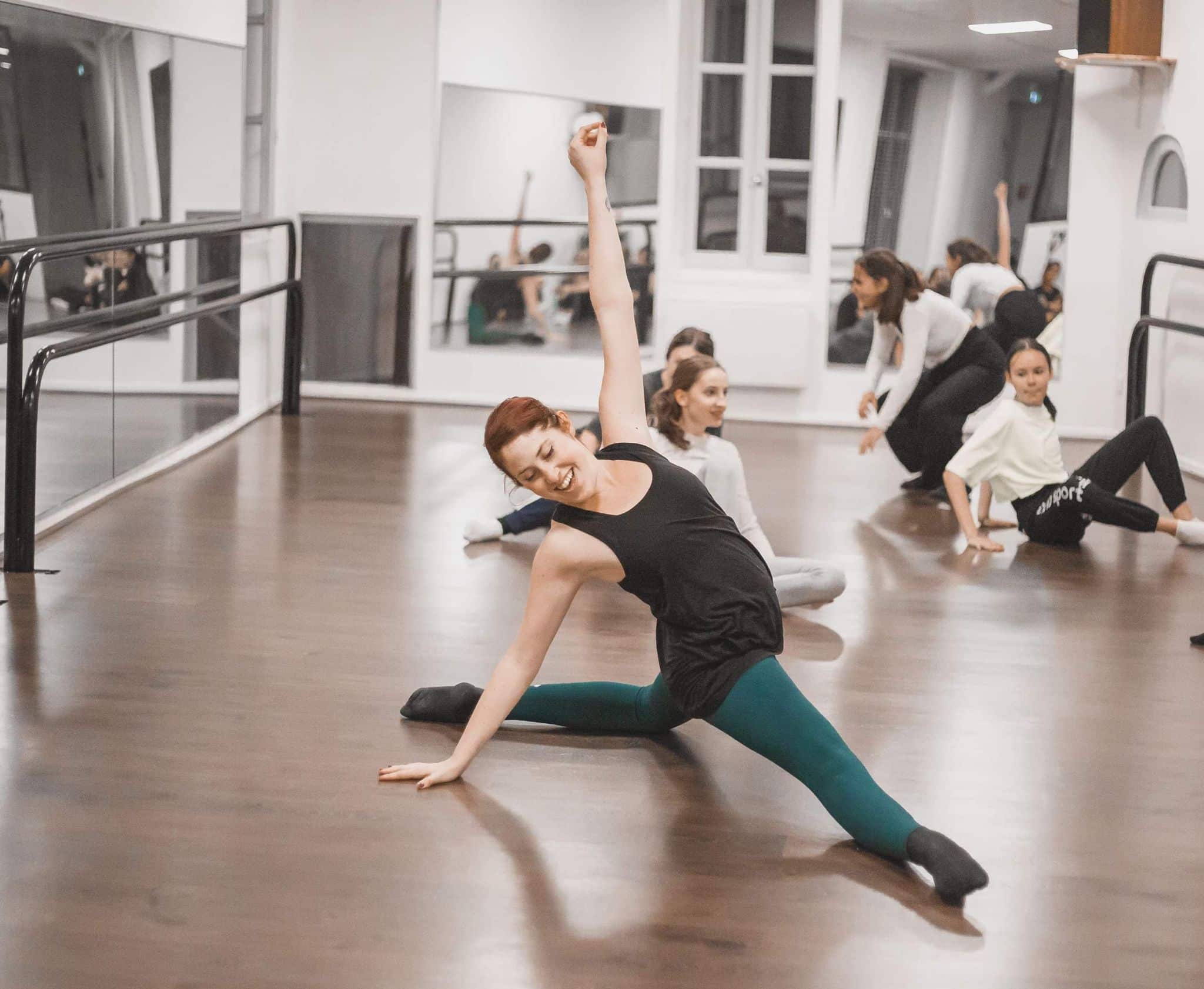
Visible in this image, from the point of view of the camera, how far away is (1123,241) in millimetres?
7688

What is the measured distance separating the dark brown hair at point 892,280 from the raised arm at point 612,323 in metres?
3.06

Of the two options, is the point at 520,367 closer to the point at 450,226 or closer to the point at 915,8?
the point at 450,226

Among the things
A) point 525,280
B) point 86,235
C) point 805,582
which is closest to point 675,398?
point 805,582

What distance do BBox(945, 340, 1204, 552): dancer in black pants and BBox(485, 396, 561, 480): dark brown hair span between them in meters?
2.90

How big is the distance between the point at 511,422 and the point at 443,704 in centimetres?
95

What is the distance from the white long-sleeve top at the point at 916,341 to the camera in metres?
5.93

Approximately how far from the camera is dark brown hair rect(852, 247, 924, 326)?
5828 millimetres

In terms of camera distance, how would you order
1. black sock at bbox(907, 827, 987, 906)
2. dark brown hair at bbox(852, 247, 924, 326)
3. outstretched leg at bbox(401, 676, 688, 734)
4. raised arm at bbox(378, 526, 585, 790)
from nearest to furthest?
black sock at bbox(907, 827, 987, 906)
raised arm at bbox(378, 526, 585, 790)
outstretched leg at bbox(401, 676, 688, 734)
dark brown hair at bbox(852, 247, 924, 326)

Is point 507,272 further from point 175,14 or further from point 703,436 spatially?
point 703,436

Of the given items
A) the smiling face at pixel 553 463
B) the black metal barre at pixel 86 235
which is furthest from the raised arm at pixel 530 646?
the black metal barre at pixel 86 235

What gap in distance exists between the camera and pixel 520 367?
27.6ft

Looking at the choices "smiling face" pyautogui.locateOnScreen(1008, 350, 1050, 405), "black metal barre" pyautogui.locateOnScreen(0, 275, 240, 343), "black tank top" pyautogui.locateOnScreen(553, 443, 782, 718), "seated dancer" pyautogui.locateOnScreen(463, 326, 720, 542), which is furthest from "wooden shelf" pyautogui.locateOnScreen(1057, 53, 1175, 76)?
"black tank top" pyautogui.locateOnScreen(553, 443, 782, 718)

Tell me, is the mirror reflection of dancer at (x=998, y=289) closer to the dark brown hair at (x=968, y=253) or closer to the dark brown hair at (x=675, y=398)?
the dark brown hair at (x=968, y=253)

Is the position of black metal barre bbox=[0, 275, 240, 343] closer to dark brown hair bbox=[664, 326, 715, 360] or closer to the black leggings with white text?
dark brown hair bbox=[664, 326, 715, 360]
